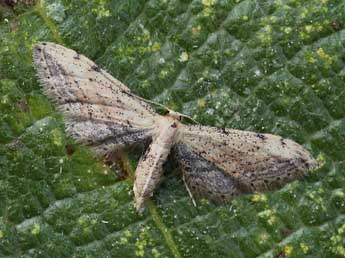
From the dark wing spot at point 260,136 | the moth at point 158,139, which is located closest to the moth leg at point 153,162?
the moth at point 158,139

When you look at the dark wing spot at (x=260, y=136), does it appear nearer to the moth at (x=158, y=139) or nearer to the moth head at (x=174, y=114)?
the moth at (x=158, y=139)

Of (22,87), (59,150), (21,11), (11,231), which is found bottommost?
(11,231)

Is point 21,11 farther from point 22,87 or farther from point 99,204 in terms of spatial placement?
point 99,204

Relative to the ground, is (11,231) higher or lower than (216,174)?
lower

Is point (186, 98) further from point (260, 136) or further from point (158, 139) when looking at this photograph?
point (260, 136)

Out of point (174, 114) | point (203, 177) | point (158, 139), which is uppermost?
point (174, 114)

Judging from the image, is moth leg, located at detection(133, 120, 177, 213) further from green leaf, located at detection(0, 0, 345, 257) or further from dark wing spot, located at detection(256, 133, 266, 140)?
dark wing spot, located at detection(256, 133, 266, 140)

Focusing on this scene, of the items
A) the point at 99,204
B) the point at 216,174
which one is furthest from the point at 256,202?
the point at 99,204

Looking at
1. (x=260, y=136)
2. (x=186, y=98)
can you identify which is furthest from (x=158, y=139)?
(x=260, y=136)
